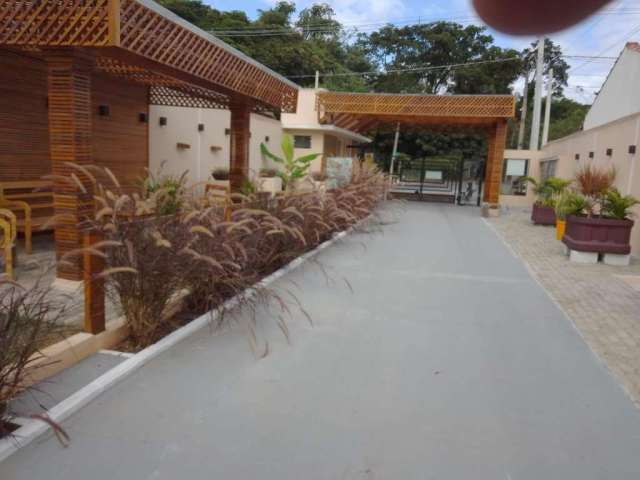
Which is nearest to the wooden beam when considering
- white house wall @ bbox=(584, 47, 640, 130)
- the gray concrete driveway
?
the gray concrete driveway

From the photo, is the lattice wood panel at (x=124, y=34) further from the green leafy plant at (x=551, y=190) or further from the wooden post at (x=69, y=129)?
the green leafy plant at (x=551, y=190)

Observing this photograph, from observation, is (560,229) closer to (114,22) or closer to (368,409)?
(368,409)

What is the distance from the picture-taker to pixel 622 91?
15602mm

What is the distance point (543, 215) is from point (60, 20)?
1175cm

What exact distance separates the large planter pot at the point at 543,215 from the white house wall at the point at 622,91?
3.68m

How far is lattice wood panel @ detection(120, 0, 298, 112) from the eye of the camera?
4.52 meters

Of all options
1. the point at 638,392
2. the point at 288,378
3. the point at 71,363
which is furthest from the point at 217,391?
the point at 638,392

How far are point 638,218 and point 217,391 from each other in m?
8.53

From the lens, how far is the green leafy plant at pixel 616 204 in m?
7.86

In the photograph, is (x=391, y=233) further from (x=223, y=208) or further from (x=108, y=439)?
(x=108, y=439)

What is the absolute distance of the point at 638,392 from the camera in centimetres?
319

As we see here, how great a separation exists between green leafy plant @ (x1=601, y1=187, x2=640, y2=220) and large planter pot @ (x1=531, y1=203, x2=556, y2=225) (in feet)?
14.4

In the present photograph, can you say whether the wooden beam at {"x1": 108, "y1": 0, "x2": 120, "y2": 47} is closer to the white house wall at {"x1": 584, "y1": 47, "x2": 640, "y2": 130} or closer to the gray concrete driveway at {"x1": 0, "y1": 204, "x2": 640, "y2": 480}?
the gray concrete driveway at {"x1": 0, "y1": 204, "x2": 640, "y2": 480}

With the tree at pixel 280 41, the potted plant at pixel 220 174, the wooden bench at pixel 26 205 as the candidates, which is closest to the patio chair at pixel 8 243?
the wooden bench at pixel 26 205
